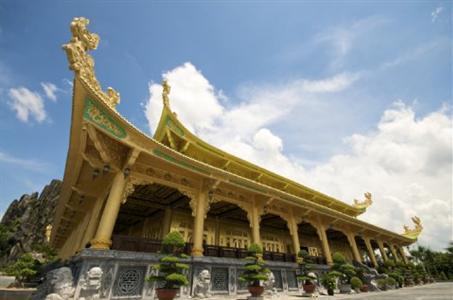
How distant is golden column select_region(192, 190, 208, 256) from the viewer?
980 centimetres

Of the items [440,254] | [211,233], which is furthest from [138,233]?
[440,254]

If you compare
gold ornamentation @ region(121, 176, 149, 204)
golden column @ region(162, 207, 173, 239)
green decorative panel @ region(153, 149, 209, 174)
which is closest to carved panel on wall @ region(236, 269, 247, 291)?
golden column @ region(162, 207, 173, 239)

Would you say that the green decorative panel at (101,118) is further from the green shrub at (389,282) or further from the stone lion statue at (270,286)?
the green shrub at (389,282)

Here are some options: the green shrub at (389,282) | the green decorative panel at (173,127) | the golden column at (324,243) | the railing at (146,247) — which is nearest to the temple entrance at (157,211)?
the railing at (146,247)

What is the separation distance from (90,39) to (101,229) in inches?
245

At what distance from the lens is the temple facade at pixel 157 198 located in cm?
778

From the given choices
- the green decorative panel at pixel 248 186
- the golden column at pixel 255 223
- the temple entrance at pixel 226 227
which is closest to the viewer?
the green decorative panel at pixel 248 186

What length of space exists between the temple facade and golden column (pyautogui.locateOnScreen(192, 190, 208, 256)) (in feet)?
0.14

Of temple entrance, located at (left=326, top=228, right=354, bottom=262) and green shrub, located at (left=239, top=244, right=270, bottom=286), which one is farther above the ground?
temple entrance, located at (left=326, top=228, right=354, bottom=262)

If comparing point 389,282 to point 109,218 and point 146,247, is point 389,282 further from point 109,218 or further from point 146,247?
point 109,218

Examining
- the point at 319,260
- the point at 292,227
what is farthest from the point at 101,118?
the point at 319,260

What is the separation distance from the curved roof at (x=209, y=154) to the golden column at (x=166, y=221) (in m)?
3.39

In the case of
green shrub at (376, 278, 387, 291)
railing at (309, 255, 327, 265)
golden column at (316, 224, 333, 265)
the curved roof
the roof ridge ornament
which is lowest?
green shrub at (376, 278, 387, 291)

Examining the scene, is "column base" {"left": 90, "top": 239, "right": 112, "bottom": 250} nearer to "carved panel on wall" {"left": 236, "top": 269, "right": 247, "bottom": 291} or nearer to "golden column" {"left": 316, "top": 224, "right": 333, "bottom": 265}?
"carved panel on wall" {"left": 236, "top": 269, "right": 247, "bottom": 291}
